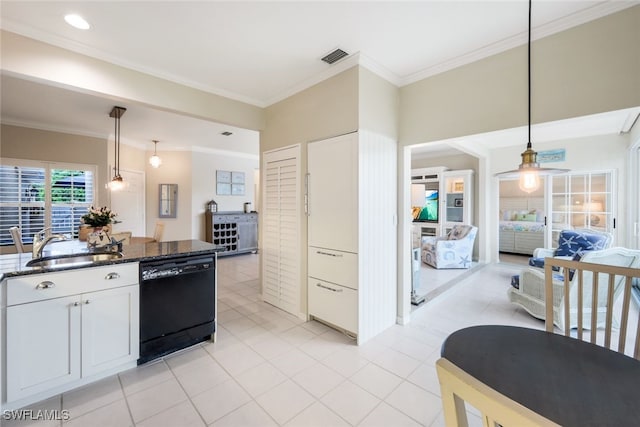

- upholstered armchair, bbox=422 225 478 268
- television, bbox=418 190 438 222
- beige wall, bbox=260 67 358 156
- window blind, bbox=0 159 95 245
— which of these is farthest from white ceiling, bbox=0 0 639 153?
television, bbox=418 190 438 222

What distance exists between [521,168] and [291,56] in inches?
83.7

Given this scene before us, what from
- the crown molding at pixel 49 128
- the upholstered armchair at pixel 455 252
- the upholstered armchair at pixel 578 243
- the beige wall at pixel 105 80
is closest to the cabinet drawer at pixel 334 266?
the beige wall at pixel 105 80

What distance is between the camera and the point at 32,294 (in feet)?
5.79

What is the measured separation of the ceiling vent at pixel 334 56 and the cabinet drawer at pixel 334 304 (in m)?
2.22

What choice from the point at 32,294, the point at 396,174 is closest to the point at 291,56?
the point at 396,174

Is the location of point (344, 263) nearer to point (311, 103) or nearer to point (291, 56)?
point (311, 103)

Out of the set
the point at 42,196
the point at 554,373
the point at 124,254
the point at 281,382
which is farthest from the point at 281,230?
the point at 42,196

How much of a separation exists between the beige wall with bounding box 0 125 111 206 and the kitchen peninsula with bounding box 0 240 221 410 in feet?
11.1

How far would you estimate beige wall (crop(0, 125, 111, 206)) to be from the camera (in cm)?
436

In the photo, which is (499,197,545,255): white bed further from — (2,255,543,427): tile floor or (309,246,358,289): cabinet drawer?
(309,246,358,289): cabinet drawer

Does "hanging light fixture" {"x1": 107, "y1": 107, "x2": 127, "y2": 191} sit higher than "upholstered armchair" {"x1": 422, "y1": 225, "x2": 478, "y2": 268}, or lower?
higher

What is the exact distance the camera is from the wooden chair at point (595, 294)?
1399 mm

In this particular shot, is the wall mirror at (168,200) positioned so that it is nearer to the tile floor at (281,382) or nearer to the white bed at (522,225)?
the tile floor at (281,382)

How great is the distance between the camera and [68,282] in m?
1.88
